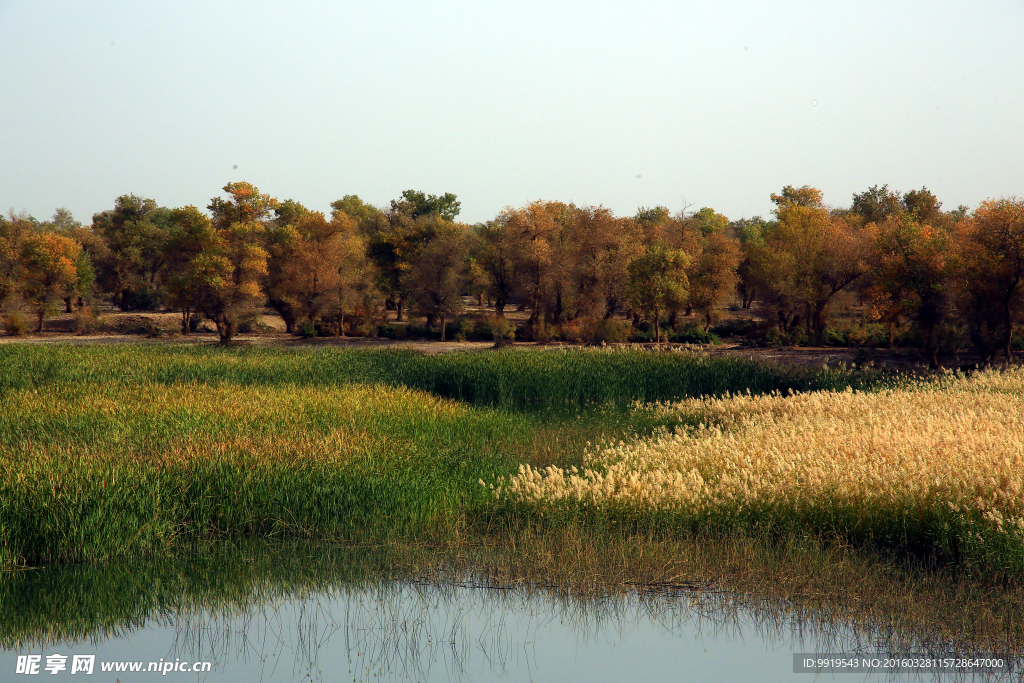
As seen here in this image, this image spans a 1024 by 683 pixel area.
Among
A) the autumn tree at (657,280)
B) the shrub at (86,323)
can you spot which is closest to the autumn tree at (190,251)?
the shrub at (86,323)

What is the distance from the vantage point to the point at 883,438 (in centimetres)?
1246

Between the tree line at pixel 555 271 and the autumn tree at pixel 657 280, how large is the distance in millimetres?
97

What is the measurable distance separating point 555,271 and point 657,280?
7.71 metres

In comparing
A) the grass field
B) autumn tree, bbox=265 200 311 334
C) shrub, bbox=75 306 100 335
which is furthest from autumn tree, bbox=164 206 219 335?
the grass field

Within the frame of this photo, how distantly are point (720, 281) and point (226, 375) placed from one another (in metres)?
36.6

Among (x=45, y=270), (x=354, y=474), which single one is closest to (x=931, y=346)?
(x=354, y=474)

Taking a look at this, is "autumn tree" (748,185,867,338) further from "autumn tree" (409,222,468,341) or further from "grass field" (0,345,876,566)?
"grass field" (0,345,876,566)

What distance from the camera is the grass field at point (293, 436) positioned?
10.5m

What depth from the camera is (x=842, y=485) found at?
35.4 feet

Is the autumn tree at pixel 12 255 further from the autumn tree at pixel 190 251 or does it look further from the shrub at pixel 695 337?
the shrub at pixel 695 337

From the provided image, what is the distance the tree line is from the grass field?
39.1 feet

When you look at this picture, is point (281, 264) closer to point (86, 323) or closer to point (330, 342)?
point (330, 342)

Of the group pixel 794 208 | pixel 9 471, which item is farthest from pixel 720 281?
pixel 9 471

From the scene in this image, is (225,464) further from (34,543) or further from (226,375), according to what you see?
(226,375)
